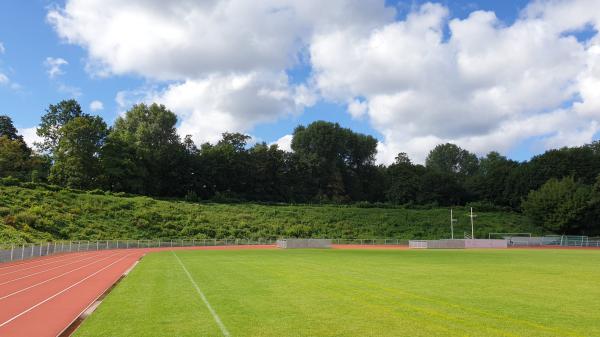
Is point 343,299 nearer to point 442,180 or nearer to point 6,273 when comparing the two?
point 6,273

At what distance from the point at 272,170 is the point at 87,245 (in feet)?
203

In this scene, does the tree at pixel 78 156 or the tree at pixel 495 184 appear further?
the tree at pixel 495 184

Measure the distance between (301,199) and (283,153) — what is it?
1157 cm

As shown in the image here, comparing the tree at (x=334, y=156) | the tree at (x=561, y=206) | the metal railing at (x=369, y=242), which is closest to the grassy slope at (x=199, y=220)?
the tree at (x=561, y=206)

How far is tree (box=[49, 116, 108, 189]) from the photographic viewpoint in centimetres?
8194

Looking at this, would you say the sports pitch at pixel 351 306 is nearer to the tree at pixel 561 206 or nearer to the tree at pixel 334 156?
the tree at pixel 561 206

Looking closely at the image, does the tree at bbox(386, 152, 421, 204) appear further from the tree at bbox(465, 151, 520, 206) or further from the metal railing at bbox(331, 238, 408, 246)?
the metal railing at bbox(331, 238, 408, 246)

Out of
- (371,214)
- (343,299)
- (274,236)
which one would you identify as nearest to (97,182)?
(274,236)

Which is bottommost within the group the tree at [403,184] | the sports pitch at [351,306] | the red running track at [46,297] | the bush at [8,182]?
the red running track at [46,297]

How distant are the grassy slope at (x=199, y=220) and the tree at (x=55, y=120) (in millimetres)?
25995

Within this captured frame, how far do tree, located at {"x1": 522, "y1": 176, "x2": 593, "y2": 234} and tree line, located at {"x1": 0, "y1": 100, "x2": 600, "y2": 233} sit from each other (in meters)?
0.16

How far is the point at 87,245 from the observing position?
46062mm

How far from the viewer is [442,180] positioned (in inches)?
4218

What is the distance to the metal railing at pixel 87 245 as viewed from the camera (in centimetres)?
3184
